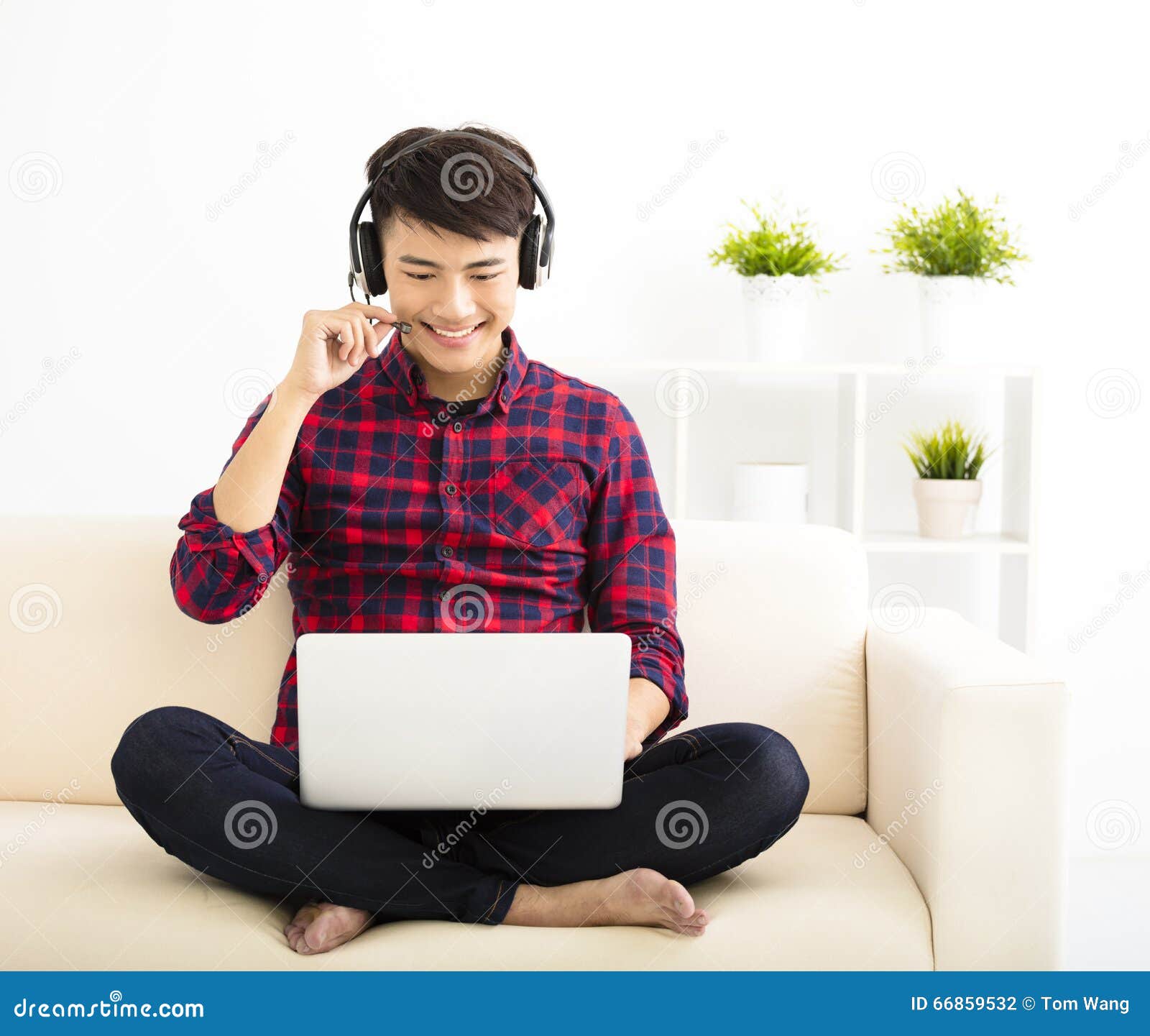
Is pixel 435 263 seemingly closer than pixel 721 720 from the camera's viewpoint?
Yes

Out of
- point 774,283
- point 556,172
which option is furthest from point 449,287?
point 556,172

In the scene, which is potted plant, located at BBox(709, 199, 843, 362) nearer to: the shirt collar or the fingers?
the shirt collar

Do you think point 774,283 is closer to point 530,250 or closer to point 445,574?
point 530,250

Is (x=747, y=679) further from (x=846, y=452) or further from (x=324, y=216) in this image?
(x=324, y=216)

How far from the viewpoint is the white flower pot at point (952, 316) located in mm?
2502

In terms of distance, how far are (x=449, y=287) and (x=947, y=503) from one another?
1360mm

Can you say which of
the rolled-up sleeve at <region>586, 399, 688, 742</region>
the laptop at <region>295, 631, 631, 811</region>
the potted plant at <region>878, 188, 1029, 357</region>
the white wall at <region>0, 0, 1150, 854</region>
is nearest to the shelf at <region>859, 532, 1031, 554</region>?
the white wall at <region>0, 0, 1150, 854</region>

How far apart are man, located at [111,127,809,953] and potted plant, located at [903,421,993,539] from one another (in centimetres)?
100

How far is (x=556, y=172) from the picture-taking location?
268 cm

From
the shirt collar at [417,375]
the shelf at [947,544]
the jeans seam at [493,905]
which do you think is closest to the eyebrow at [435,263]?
the shirt collar at [417,375]

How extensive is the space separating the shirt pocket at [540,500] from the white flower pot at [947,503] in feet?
3.59

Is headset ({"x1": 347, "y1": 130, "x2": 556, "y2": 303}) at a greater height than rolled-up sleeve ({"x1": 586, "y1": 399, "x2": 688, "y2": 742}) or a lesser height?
greater

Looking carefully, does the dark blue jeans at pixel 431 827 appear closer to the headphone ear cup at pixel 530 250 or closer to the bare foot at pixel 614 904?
the bare foot at pixel 614 904

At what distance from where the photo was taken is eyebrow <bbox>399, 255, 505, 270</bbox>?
61.0 inches
